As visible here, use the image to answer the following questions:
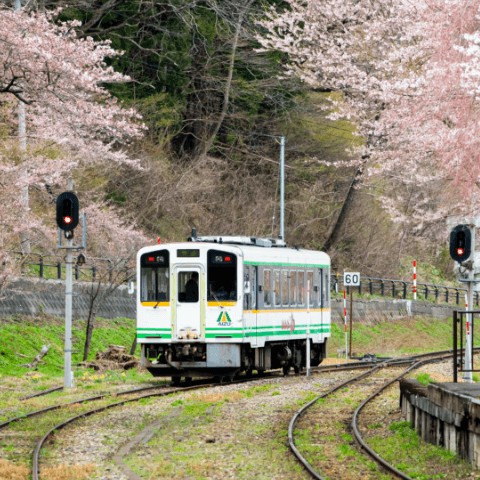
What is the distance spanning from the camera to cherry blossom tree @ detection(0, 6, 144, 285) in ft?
56.6

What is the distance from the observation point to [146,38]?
1314 inches

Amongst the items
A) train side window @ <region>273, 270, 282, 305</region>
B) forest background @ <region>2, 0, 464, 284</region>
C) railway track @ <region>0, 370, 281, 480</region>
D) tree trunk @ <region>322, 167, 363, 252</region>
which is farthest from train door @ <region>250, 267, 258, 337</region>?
tree trunk @ <region>322, 167, 363, 252</region>

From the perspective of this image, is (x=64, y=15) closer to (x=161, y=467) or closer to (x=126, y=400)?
(x=126, y=400)

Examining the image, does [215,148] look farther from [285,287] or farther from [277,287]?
[277,287]

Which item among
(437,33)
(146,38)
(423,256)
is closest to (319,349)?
(437,33)

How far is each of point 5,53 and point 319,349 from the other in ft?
36.4

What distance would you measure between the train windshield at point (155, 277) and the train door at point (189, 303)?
215 millimetres

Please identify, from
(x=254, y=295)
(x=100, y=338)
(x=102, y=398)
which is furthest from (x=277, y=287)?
(x=100, y=338)

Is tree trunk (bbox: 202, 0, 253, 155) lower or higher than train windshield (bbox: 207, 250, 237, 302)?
higher

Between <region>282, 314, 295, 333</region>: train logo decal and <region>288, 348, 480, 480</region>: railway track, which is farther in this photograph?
<region>282, 314, 295, 333</region>: train logo decal

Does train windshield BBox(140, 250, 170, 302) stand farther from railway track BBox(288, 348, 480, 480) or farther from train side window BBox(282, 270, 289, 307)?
railway track BBox(288, 348, 480, 480)

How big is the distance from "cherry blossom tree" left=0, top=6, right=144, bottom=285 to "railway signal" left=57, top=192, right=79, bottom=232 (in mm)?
1974

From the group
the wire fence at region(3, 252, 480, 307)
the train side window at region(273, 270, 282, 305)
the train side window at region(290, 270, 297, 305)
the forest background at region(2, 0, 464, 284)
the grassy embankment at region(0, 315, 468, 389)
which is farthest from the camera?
the forest background at region(2, 0, 464, 284)

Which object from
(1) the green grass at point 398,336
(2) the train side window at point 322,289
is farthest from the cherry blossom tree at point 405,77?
(1) the green grass at point 398,336
